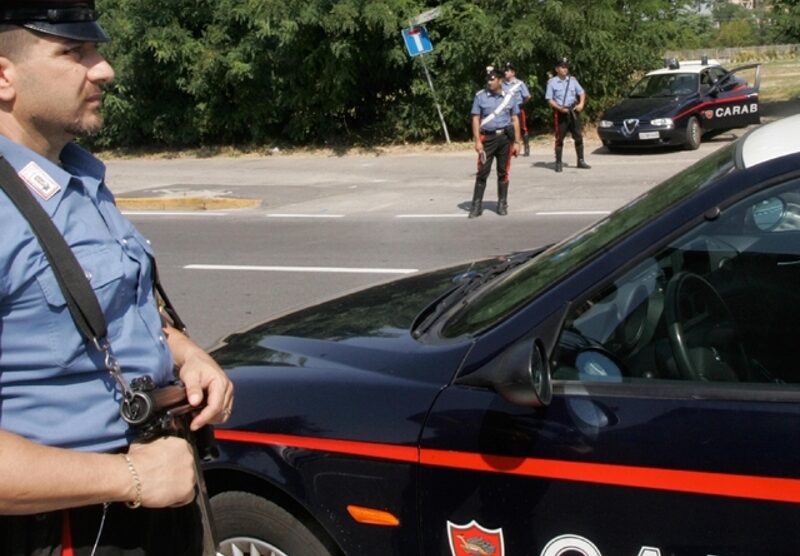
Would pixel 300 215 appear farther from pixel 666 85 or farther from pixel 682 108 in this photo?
pixel 666 85

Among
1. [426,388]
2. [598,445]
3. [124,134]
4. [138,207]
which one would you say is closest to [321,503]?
[426,388]

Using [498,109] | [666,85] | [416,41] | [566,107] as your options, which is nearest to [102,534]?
[498,109]

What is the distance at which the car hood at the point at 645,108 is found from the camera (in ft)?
60.2

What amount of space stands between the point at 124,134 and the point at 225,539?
24.3m

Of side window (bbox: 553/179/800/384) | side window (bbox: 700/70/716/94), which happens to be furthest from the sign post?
side window (bbox: 553/179/800/384)

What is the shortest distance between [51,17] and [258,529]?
5.17ft

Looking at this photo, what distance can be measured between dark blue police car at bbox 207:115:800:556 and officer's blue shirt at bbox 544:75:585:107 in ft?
46.3

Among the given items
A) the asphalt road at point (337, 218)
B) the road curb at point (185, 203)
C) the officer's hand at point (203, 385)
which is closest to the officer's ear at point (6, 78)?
the officer's hand at point (203, 385)

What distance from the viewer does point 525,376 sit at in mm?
2357

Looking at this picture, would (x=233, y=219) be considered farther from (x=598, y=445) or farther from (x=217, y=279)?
(x=598, y=445)

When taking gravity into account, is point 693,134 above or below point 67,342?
below

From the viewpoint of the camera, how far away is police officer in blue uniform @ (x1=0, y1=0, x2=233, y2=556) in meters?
1.83

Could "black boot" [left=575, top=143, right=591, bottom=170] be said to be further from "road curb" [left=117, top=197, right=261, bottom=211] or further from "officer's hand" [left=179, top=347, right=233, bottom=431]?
"officer's hand" [left=179, top=347, right=233, bottom=431]

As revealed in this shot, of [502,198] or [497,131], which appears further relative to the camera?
[502,198]
